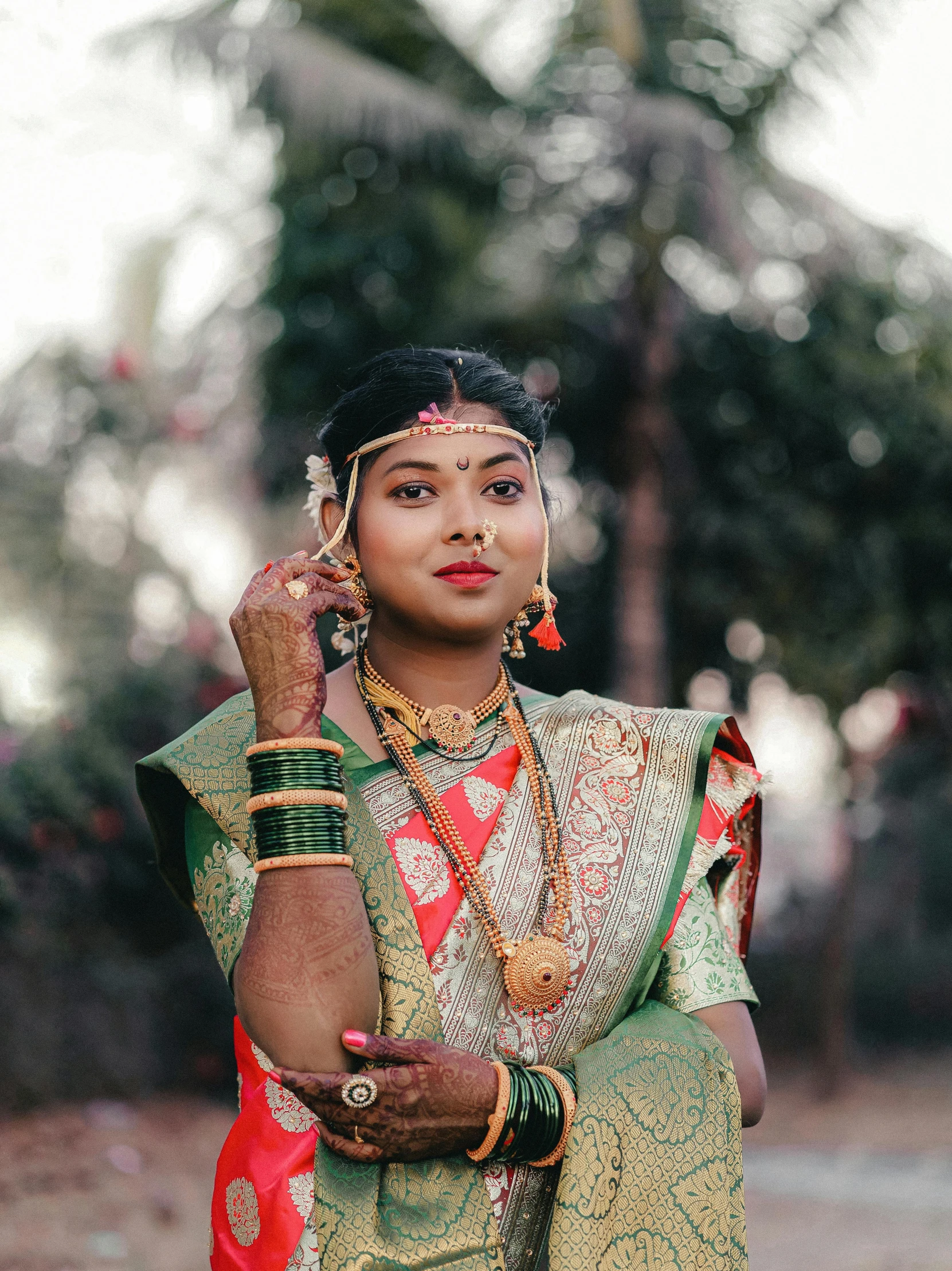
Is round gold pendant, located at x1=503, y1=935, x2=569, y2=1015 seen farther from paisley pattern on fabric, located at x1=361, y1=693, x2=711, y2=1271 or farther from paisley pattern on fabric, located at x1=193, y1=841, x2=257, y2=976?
paisley pattern on fabric, located at x1=193, y1=841, x2=257, y2=976

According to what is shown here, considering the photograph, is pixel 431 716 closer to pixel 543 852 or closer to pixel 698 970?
pixel 543 852

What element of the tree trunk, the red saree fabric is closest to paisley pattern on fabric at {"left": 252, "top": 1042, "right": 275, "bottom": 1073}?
the red saree fabric

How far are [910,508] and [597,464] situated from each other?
2.43 m

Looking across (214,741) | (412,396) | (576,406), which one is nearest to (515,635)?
(412,396)

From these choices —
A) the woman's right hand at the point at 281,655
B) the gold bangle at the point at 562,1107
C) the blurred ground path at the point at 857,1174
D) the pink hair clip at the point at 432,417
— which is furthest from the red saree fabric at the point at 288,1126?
the blurred ground path at the point at 857,1174

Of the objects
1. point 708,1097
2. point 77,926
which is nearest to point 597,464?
point 77,926

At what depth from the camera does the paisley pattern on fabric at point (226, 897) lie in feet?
6.68

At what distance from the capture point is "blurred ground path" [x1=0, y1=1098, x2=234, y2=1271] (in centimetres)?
671

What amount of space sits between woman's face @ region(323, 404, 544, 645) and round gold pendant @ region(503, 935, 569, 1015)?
0.54 metres

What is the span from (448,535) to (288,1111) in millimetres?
959

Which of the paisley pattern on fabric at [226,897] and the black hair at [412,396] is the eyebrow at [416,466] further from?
the paisley pattern on fabric at [226,897]

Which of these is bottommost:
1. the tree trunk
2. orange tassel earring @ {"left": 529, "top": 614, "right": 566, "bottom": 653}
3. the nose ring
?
orange tassel earring @ {"left": 529, "top": 614, "right": 566, "bottom": 653}

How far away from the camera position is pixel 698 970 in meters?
2.16

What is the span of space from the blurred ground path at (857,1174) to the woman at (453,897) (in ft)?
19.7
